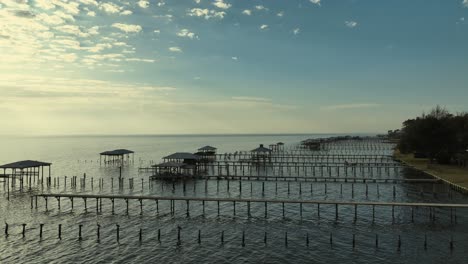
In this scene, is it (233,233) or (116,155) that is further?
(116,155)

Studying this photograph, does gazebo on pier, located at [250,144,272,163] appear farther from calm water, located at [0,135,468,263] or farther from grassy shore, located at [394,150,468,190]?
calm water, located at [0,135,468,263]

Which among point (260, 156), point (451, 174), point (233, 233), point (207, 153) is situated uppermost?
point (207, 153)

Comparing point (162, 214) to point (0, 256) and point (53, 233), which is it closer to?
point (53, 233)

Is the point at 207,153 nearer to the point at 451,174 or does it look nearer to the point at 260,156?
the point at 260,156

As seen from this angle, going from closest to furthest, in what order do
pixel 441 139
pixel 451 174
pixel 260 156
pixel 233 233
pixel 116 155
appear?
pixel 233 233 < pixel 451 174 < pixel 441 139 < pixel 116 155 < pixel 260 156

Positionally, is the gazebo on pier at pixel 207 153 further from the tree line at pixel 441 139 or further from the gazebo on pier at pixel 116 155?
the tree line at pixel 441 139

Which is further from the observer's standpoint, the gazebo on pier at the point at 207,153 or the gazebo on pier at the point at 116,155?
the gazebo on pier at the point at 207,153

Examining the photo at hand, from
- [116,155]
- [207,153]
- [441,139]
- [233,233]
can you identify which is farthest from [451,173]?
[116,155]

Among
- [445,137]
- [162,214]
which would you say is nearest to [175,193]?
[162,214]

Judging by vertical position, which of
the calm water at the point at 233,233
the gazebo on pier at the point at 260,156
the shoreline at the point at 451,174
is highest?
the gazebo on pier at the point at 260,156

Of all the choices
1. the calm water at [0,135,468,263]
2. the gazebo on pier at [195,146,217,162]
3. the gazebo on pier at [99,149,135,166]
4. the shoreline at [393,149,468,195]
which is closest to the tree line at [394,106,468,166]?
the shoreline at [393,149,468,195]

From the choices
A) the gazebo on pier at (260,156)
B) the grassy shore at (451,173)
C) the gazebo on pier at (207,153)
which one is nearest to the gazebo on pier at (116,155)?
the gazebo on pier at (207,153)

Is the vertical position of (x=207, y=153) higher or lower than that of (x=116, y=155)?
higher

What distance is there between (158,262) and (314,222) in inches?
615
